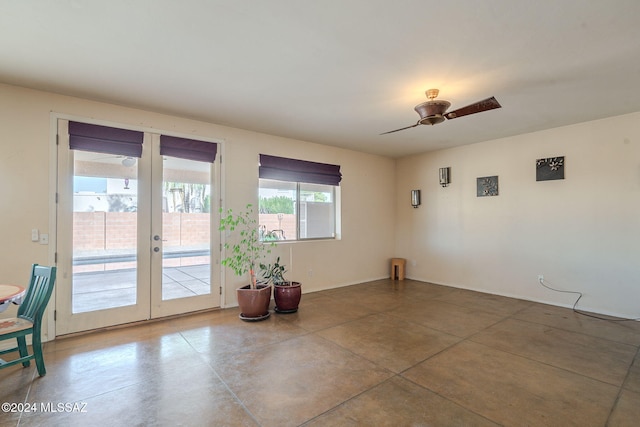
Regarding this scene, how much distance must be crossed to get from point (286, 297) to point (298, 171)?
2.23 m

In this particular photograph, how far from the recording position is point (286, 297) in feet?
13.8

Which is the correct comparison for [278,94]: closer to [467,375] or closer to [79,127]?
[79,127]

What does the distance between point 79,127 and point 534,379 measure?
523 cm

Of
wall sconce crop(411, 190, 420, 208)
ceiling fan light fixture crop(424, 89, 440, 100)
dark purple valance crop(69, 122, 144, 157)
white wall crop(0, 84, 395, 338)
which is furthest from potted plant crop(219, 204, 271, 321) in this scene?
wall sconce crop(411, 190, 420, 208)

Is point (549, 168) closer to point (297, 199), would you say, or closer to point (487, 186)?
point (487, 186)

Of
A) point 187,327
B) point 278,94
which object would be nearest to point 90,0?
point 278,94

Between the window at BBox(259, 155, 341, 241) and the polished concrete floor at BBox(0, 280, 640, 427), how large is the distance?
5.77 feet

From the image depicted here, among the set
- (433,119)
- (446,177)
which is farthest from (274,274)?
(446,177)

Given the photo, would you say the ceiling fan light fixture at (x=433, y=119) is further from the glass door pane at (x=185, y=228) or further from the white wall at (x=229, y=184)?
the glass door pane at (x=185, y=228)

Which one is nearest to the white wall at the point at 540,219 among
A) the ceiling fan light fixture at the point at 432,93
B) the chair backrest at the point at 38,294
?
the ceiling fan light fixture at the point at 432,93

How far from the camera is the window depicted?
5.03 meters

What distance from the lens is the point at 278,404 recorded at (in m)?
2.17

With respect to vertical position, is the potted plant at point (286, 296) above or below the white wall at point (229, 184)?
below

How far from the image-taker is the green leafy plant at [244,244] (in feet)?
14.0
